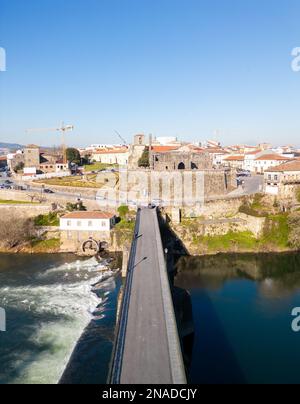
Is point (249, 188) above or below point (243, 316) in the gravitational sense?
above

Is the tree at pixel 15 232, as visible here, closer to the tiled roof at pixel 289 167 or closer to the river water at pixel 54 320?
the river water at pixel 54 320

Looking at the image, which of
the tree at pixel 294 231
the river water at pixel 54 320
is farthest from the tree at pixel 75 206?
the tree at pixel 294 231

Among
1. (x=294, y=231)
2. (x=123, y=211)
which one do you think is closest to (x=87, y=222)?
(x=123, y=211)

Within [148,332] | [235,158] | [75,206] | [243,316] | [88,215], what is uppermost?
[235,158]

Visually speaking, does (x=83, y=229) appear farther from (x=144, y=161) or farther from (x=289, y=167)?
(x=289, y=167)
